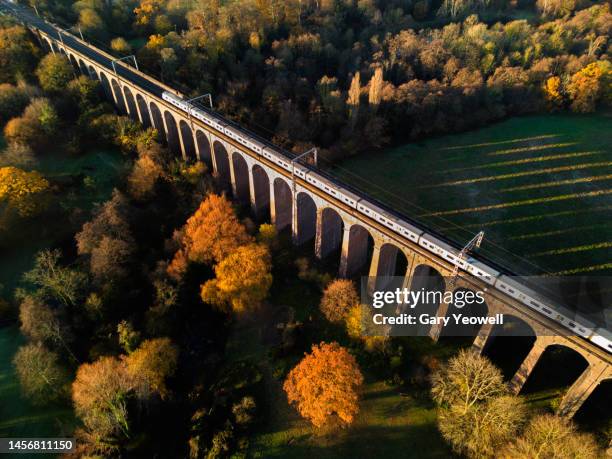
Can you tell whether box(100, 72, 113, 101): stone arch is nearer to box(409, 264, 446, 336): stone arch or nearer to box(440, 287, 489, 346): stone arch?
box(409, 264, 446, 336): stone arch

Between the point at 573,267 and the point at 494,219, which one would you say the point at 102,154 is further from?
the point at 573,267

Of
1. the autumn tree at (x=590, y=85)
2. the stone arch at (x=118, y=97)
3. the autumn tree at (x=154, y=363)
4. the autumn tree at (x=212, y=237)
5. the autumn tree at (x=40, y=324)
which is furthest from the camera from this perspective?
the autumn tree at (x=590, y=85)

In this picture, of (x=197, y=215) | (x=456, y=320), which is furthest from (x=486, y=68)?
(x=197, y=215)

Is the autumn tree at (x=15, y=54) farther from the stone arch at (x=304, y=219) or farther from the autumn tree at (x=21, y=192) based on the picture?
the stone arch at (x=304, y=219)

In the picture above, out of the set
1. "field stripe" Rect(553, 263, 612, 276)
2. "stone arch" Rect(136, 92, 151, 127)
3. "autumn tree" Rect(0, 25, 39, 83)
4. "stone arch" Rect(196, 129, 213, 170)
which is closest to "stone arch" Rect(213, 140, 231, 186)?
"stone arch" Rect(196, 129, 213, 170)

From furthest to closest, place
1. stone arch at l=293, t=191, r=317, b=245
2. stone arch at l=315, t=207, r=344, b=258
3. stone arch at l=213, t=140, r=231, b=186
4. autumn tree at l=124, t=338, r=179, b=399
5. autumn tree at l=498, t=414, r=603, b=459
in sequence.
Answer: stone arch at l=213, t=140, r=231, b=186, stone arch at l=293, t=191, r=317, b=245, stone arch at l=315, t=207, r=344, b=258, autumn tree at l=124, t=338, r=179, b=399, autumn tree at l=498, t=414, r=603, b=459

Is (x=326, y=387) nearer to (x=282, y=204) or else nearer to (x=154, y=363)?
(x=154, y=363)

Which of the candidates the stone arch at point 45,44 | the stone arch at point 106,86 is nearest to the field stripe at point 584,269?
the stone arch at point 106,86
